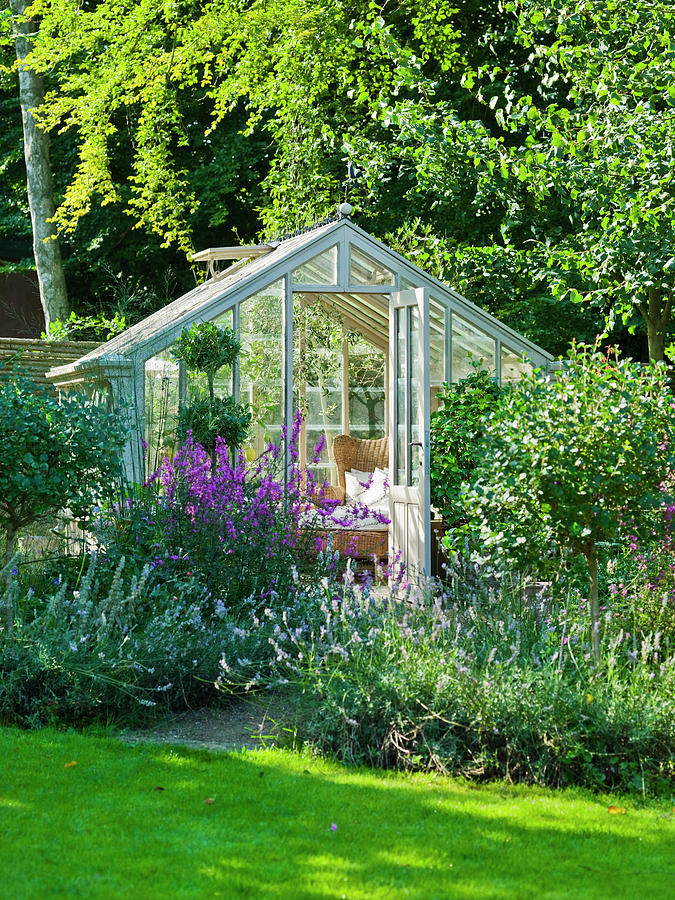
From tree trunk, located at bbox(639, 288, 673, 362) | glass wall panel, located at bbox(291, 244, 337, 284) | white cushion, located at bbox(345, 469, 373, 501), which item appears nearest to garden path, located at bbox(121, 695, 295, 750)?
glass wall panel, located at bbox(291, 244, 337, 284)

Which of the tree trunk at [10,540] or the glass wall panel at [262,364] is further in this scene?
the glass wall panel at [262,364]

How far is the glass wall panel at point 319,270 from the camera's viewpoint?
949cm

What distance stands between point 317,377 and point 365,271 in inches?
112

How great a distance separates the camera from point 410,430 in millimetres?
8750

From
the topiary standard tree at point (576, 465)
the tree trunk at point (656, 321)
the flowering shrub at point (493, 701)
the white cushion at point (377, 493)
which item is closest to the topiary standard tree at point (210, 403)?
the white cushion at point (377, 493)

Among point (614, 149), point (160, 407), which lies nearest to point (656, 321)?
point (614, 149)

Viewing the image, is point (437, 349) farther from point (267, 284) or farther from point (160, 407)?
point (160, 407)

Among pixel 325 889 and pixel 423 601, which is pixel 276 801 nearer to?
pixel 325 889

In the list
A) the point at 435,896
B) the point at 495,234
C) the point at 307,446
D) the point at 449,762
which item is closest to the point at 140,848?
the point at 435,896

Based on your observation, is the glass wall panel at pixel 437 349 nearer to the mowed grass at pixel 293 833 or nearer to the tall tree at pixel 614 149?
the tall tree at pixel 614 149

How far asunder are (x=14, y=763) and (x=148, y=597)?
5.66ft

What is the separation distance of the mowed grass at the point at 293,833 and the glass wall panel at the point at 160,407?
388cm

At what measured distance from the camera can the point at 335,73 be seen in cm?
1405

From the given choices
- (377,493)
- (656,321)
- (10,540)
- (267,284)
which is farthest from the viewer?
(656,321)
